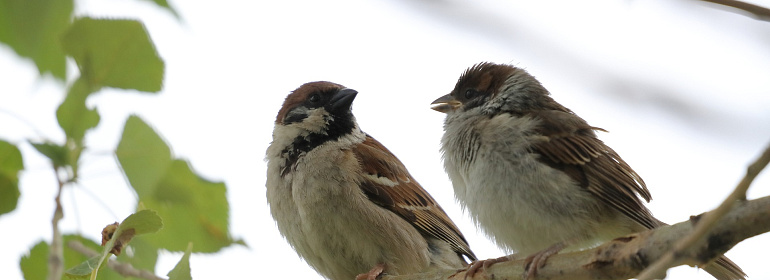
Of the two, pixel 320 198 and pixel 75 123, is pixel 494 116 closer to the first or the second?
pixel 320 198

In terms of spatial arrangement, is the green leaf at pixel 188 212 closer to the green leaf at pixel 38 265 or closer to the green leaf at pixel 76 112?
the green leaf at pixel 38 265

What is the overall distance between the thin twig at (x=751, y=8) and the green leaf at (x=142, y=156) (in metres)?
1.65

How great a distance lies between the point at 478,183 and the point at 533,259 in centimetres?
64

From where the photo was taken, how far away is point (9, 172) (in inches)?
97.7

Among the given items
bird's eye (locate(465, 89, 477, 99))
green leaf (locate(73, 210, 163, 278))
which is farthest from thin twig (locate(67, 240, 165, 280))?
bird's eye (locate(465, 89, 477, 99))

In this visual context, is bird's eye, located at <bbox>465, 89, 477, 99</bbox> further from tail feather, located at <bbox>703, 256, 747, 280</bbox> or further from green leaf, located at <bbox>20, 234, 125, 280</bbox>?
green leaf, located at <bbox>20, 234, 125, 280</bbox>

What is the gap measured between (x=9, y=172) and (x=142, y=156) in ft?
1.52

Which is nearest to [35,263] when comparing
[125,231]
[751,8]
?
[125,231]

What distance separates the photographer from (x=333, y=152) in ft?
13.6

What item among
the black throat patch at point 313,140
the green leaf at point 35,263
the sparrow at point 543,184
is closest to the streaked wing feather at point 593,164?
the sparrow at point 543,184

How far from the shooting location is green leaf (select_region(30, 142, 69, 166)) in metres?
2.40

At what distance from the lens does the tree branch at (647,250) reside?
1.97 m

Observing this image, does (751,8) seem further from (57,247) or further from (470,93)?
(470,93)

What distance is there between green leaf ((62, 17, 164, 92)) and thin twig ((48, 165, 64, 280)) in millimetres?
335
